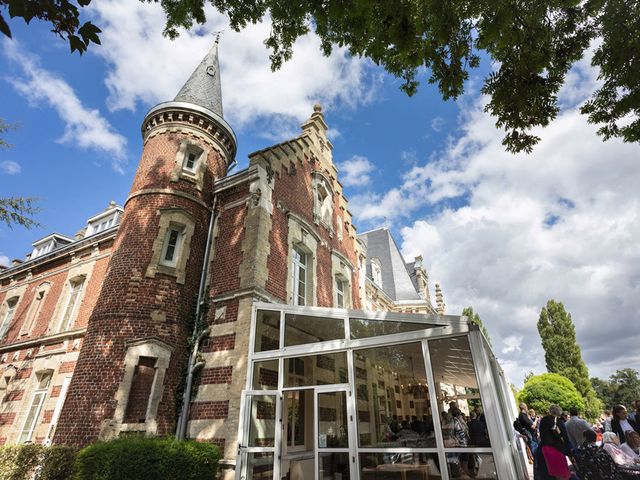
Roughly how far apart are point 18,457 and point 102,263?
24.0ft

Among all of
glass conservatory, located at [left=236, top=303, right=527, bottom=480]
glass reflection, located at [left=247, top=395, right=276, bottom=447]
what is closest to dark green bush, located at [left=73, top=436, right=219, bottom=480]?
glass conservatory, located at [left=236, top=303, right=527, bottom=480]

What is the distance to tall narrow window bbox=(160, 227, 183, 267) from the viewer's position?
32.6ft

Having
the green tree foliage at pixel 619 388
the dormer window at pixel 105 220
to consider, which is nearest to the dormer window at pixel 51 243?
the dormer window at pixel 105 220

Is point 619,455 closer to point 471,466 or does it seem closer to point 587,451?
point 587,451

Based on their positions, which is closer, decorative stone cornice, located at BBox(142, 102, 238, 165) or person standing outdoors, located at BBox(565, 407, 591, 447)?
person standing outdoors, located at BBox(565, 407, 591, 447)

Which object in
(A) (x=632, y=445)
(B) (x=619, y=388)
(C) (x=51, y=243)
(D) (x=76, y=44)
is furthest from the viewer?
A: (B) (x=619, y=388)

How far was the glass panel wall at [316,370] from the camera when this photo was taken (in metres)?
7.53

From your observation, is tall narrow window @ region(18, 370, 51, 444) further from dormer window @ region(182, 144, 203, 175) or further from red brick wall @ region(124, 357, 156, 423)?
dormer window @ region(182, 144, 203, 175)

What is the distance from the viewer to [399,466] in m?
6.23

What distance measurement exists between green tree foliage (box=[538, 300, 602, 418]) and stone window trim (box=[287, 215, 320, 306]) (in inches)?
1151

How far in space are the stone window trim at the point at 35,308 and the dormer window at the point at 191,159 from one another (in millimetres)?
9492

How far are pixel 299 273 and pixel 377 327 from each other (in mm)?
4832

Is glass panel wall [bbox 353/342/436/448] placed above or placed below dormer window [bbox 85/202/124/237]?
below

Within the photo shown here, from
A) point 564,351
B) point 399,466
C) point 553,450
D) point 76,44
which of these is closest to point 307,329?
point 399,466
